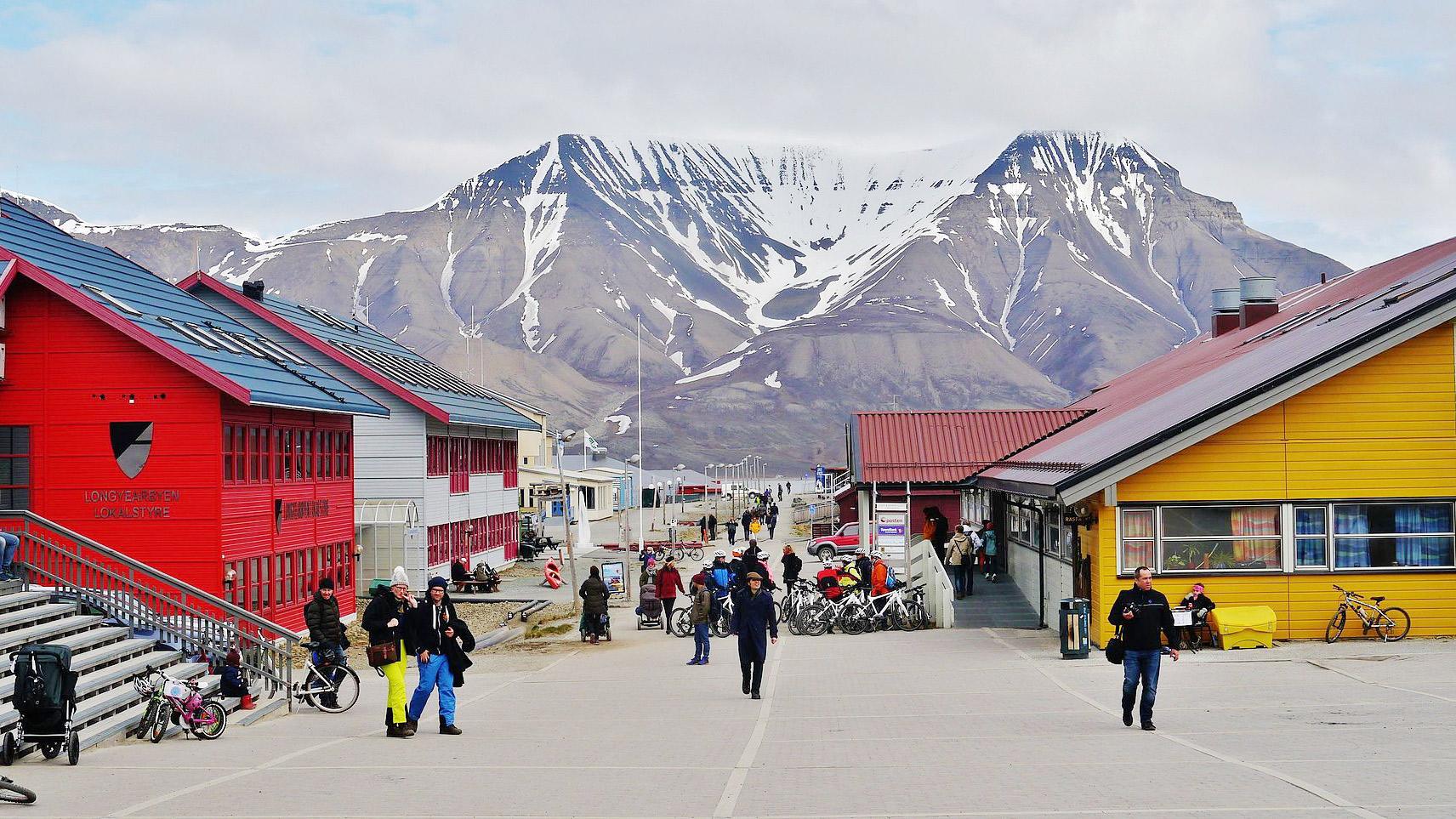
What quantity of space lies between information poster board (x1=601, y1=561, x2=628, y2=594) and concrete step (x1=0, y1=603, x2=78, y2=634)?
25.0 metres

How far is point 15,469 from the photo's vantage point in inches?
1113

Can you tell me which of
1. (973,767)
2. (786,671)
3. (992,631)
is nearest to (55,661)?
(973,767)

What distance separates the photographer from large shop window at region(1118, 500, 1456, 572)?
82.5 ft

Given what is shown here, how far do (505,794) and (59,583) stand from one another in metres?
10.9

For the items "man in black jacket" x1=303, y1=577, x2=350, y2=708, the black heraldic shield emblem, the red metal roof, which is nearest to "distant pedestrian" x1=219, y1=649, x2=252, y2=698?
"man in black jacket" x1=303, y1=577, x2=350, y2=708

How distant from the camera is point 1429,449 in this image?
82.7 ft

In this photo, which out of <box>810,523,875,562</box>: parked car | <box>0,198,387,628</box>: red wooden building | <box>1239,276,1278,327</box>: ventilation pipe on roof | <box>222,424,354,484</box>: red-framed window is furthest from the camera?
<box>810,523,875,562</box>: parked car

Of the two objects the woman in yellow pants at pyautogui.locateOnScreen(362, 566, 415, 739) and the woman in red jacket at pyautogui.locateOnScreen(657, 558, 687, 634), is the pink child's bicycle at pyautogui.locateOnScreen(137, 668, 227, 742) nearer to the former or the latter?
the woman in yellow pants at pyautogui.locateOnScreen(362, 566, 415, 739)

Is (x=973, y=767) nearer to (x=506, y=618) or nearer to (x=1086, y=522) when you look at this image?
(x=1086, y=522)

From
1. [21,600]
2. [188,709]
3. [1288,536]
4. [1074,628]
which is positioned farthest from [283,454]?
[1288,536]

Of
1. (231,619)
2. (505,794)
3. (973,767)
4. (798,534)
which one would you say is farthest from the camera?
(798,534)

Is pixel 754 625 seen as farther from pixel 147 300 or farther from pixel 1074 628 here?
pixel 147 300

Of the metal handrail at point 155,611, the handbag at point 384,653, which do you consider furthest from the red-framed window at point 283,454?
the handbag at point 384,653

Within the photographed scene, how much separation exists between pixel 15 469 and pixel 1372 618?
24.4m
